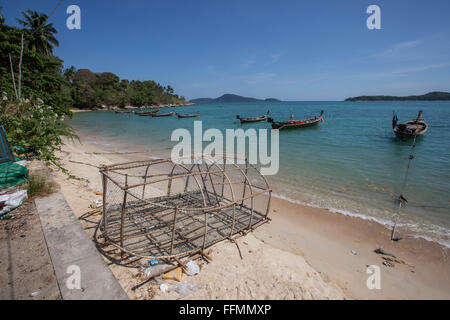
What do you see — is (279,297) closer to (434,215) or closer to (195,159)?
(195,159)

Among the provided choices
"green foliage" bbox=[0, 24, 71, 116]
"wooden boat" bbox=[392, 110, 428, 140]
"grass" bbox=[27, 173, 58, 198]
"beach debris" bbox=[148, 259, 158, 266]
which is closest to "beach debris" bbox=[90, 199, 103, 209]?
"grass" bbox=[27, 173, 58, 198]

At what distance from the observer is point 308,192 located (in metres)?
7.67

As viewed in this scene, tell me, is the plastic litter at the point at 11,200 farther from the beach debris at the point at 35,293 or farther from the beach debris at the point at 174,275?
the beach debris at the point at 174,275

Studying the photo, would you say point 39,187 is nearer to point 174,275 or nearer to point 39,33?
point 174,275

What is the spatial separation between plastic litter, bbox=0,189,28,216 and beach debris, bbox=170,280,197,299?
3.76 m

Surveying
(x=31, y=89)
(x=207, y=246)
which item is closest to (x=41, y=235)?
(x=207, y=246)

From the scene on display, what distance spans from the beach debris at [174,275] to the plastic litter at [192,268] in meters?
0.12

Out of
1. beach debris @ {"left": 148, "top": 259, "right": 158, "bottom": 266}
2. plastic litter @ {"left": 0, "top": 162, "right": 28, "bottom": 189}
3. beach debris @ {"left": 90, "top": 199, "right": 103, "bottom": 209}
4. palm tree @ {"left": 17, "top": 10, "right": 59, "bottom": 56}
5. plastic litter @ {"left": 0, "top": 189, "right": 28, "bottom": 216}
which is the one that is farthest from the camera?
palm tree @ {"left": 17, "top": 10, "right": 59, "bottom": 56}

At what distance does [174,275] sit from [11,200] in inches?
146

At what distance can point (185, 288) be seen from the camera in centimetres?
295

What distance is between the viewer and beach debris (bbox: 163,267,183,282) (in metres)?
3.10

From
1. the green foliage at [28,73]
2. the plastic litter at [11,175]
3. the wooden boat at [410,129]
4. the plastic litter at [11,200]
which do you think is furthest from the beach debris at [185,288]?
the wooden boat at [410,129]

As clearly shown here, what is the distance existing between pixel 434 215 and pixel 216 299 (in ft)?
24.0

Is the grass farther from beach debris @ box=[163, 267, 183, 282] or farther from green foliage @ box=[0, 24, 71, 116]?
green foliage @ box=[0, 24, 71, 116]
